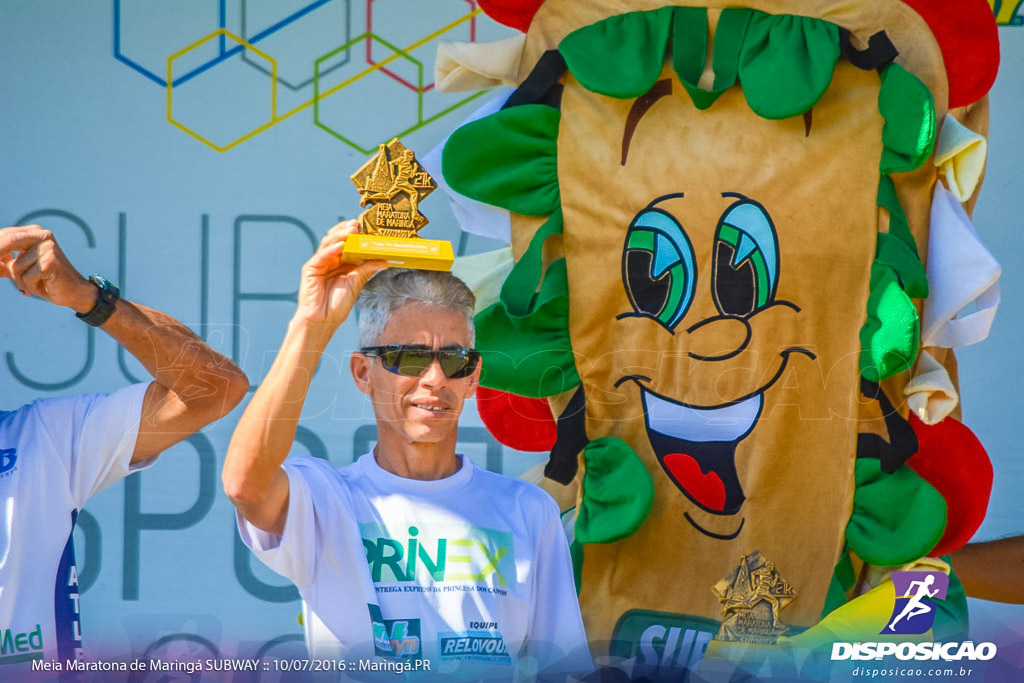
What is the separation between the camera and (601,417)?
6.20 ft

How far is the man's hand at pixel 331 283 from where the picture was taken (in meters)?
1.45

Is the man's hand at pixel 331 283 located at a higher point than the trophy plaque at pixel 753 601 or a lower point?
higher

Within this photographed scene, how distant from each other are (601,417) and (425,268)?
481mm

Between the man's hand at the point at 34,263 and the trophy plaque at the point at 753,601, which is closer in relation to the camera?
the man's hand at the point at 34,263

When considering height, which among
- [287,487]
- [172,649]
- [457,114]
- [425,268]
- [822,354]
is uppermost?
[457,114]

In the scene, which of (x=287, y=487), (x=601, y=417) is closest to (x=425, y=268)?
(x=287, y=487)

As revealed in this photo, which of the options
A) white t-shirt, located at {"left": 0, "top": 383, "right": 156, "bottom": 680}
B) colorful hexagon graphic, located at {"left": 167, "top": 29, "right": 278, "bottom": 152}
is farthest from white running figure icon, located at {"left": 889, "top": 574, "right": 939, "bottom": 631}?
colorful hexagon graphic, located at {"left": 167, "top": 29, "right": 278, "bottom": 152}

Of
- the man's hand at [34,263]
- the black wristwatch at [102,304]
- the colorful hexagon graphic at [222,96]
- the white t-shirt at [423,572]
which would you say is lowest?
the white t-shirt at [423,572]

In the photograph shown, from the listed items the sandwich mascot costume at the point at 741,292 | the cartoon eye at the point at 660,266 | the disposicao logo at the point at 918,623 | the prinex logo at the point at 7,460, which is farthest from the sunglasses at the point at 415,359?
the disposicao logo at the point at 918,623

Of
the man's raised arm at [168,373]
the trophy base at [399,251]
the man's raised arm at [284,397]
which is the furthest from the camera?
the man's raised arm at [168,373]

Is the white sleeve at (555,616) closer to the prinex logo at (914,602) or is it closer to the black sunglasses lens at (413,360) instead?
the black sunglasses lens at (413,360)

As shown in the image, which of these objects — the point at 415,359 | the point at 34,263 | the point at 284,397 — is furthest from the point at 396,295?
the point at 34,263

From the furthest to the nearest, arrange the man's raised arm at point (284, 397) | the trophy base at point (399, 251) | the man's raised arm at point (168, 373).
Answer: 1. the man's raised arm at point (168, 373)
2. the trophy base at point (399, 251)
3. the man's raised arm at point (284, 397)

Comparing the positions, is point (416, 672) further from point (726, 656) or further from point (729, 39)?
point (729, 39)
